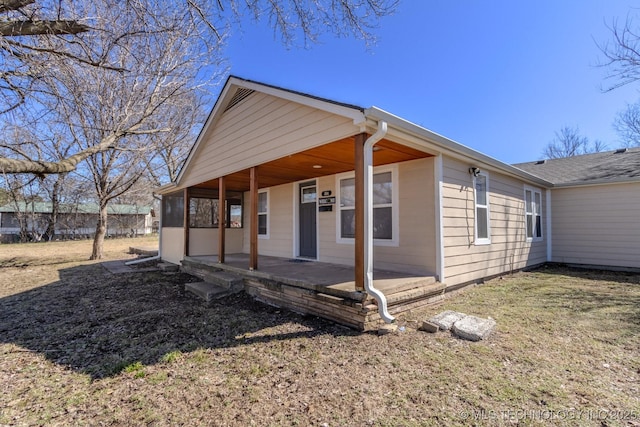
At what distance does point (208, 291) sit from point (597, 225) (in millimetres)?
10398

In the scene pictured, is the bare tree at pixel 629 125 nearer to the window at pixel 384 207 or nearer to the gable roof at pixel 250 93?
the window at pixel 384 207

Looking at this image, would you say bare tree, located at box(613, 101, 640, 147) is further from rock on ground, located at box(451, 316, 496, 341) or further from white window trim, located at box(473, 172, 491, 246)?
rock on ground, located at box(451, 316, 496, 341)

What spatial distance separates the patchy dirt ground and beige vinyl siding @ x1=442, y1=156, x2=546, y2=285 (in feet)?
2.73

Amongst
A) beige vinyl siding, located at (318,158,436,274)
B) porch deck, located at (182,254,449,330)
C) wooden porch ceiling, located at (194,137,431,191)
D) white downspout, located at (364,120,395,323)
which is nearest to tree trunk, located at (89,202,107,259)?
wooden porch ceiling, located at (194,137,431,191)

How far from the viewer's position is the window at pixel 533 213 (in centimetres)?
818

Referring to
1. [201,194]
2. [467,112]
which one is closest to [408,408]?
[201,194]

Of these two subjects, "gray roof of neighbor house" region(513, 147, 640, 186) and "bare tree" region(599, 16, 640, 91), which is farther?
"gray roof of neighbor house" region(513, 147, 640, 186)

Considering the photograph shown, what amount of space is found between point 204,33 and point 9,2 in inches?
88.9

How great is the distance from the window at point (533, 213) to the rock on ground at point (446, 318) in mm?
5602

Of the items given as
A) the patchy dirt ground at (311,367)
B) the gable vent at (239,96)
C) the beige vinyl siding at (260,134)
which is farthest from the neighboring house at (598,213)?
the gable vent at (239,96)

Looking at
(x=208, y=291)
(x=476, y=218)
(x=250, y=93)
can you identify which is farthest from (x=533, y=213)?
(x=208, y=291)

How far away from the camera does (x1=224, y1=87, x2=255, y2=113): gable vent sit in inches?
249

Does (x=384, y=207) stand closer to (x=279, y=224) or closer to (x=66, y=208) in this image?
(x=279, y=224)

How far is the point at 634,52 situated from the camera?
801 centimetres
